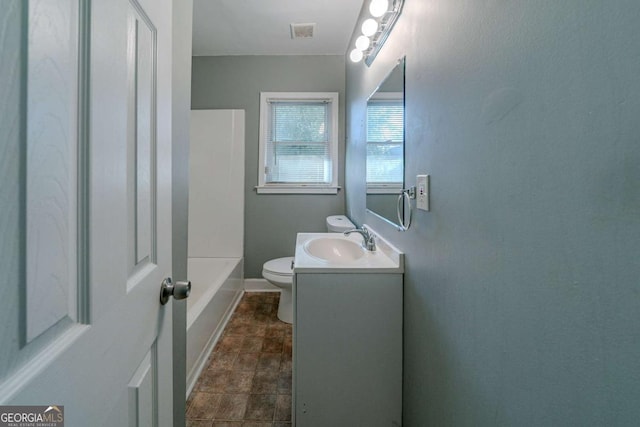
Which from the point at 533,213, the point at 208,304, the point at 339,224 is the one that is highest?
the point at 533,213

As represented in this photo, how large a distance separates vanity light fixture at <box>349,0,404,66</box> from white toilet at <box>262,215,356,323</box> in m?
1.23

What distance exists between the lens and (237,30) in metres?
2.53

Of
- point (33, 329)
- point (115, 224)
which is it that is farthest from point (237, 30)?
point (33, 329)

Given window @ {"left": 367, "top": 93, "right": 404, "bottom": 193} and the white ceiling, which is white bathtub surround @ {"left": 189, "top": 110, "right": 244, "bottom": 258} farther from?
window @ {"left": 367, "top": 93, "right": 404, "bottom": 193}

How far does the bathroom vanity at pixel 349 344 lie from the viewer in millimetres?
1224

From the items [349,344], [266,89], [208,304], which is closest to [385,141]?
[349,344]

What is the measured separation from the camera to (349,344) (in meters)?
1.23

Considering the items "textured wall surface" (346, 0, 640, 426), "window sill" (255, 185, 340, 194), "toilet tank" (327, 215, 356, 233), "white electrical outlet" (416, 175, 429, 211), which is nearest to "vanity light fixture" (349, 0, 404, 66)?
"textured wall surface" (346, 0, 640, 426)

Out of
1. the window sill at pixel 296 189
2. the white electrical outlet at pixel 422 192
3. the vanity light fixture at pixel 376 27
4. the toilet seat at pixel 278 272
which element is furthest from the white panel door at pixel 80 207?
the window sill at pixel 296 189

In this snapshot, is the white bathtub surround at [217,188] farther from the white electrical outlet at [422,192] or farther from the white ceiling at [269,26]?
the white electrical outlet at [422,192]

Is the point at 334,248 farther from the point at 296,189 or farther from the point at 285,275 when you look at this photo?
the point at 296,189

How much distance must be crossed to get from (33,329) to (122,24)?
1.55 feet

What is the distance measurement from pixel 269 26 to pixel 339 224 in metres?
1.76

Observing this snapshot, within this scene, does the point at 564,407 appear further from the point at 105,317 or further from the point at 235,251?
the point at 235,251
